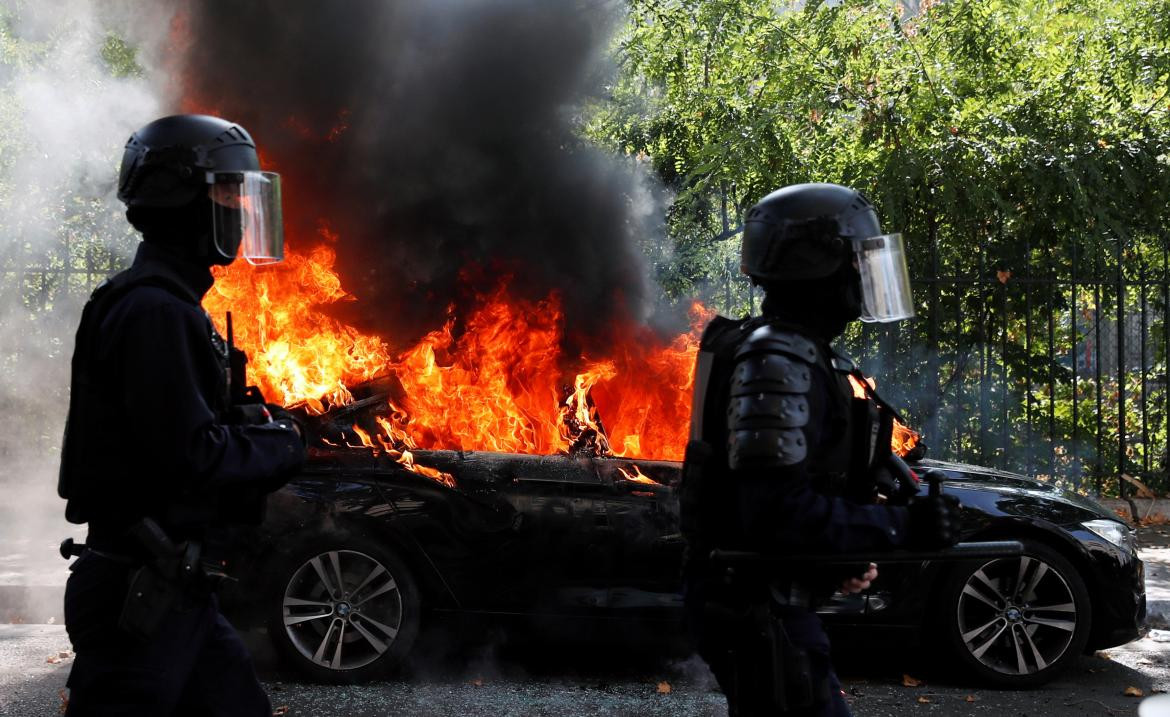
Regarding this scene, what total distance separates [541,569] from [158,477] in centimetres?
315

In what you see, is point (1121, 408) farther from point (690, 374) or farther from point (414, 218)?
point (414, 218)

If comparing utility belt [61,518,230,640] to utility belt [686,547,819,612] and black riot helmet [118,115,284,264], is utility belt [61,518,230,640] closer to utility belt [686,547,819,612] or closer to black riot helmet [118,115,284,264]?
black riot helmet [118,115,284,264]

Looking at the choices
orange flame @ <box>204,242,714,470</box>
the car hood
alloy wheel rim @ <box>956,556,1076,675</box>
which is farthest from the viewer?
orange flame @ <box>204,242,714,470</box>

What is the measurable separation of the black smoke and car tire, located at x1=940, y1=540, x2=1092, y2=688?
308cm

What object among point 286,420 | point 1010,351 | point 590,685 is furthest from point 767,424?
point 1010,351

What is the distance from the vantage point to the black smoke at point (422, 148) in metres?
7.93

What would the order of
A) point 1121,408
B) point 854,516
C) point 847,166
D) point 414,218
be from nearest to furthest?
point 854,516, point 414,218, point 1121,408, point 847,166

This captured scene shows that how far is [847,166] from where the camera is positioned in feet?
36.7

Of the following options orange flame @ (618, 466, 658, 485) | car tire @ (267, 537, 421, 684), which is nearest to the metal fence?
orange flame @ (618, 466, 658, 485)

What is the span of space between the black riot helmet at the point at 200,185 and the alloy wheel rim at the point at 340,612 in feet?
9.57

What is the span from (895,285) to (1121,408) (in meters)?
8.54

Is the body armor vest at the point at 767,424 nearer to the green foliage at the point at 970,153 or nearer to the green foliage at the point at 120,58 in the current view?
the green foliage at the point at 970,153

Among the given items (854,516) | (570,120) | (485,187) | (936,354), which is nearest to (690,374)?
(485,187)

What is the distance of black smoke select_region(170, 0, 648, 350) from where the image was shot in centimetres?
793
